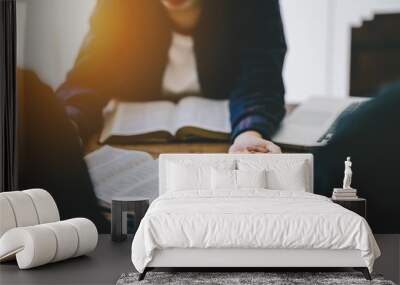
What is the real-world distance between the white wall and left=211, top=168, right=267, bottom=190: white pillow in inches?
48.6

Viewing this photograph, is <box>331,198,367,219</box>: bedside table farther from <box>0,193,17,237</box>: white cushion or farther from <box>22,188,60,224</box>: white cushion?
<box>0,193,17,237</box>: white cushion

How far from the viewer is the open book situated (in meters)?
7.28

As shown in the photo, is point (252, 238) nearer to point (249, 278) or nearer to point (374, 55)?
point (249, 278)

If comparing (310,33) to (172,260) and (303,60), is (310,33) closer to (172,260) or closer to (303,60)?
(303,60)

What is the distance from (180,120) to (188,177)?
2.88 ft

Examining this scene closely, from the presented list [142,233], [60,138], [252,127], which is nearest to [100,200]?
[60,138]

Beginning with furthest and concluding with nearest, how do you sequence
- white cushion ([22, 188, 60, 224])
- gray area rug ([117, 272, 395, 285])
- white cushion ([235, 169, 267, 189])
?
white cushion ([235, 169, 267, 189]) → white cushion ([22, 188, 60, 224]) → gray area rug ([117, 272, 395, 285])

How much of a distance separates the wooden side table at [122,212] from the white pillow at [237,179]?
2.70 ft

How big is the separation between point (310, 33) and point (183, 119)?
5.70 ft

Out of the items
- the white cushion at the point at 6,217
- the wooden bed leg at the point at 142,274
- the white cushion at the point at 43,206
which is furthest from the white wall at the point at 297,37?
the wooden bed leg at the point at 142,274

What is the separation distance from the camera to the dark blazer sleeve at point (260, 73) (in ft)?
23.8

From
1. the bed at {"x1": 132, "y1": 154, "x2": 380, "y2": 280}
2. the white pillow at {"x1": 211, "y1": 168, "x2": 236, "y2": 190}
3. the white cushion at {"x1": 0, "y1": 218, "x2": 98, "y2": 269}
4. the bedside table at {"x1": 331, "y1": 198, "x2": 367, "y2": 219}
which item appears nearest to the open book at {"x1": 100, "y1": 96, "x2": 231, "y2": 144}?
the white pillow at {"x1": 211, "y1": 168, "x2": 236, "y2": 190}

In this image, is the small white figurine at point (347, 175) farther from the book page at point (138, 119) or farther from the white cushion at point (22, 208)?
the white cushion at point (22, 208)

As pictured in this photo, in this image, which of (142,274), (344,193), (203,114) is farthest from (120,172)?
(142,274)
